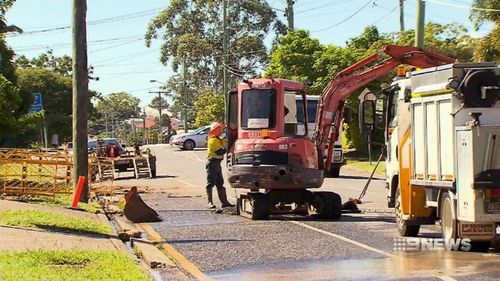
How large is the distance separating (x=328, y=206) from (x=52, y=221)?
5.20 metres

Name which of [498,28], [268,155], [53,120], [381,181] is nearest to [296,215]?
[268,155]

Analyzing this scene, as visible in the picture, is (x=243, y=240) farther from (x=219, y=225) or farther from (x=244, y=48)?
(x=244, y=48)

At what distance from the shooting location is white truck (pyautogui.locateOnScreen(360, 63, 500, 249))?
9.66 meters

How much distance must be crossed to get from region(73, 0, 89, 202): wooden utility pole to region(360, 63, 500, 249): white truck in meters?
8.86

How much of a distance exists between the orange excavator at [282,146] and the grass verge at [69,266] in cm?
538

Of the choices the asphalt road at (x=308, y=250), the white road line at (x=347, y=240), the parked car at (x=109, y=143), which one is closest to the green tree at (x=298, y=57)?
the parked car at (x=109, y=143)

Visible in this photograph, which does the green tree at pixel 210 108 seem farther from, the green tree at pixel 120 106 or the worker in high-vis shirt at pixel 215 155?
the green tree at pixel 120 106

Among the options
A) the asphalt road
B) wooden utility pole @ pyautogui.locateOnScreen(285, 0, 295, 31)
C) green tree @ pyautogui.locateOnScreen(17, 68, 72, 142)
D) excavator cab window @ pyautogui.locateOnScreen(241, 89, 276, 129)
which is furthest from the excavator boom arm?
green tree @ pyautogui.locateOnScreen(17, 68, 72, 142)

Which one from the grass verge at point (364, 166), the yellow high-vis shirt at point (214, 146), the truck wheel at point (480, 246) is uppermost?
the yellow high-vis shirt at point (214, 146)

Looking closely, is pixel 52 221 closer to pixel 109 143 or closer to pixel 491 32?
pixel 491 32

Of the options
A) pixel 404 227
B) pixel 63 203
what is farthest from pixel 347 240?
pixel 63 203

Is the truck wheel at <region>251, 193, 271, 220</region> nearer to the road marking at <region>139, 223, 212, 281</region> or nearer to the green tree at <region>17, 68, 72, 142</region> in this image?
the road marking at <region>139, 223, 212, 281</region>

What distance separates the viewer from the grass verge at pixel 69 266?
8.41 m

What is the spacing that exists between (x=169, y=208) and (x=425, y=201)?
334 inches
